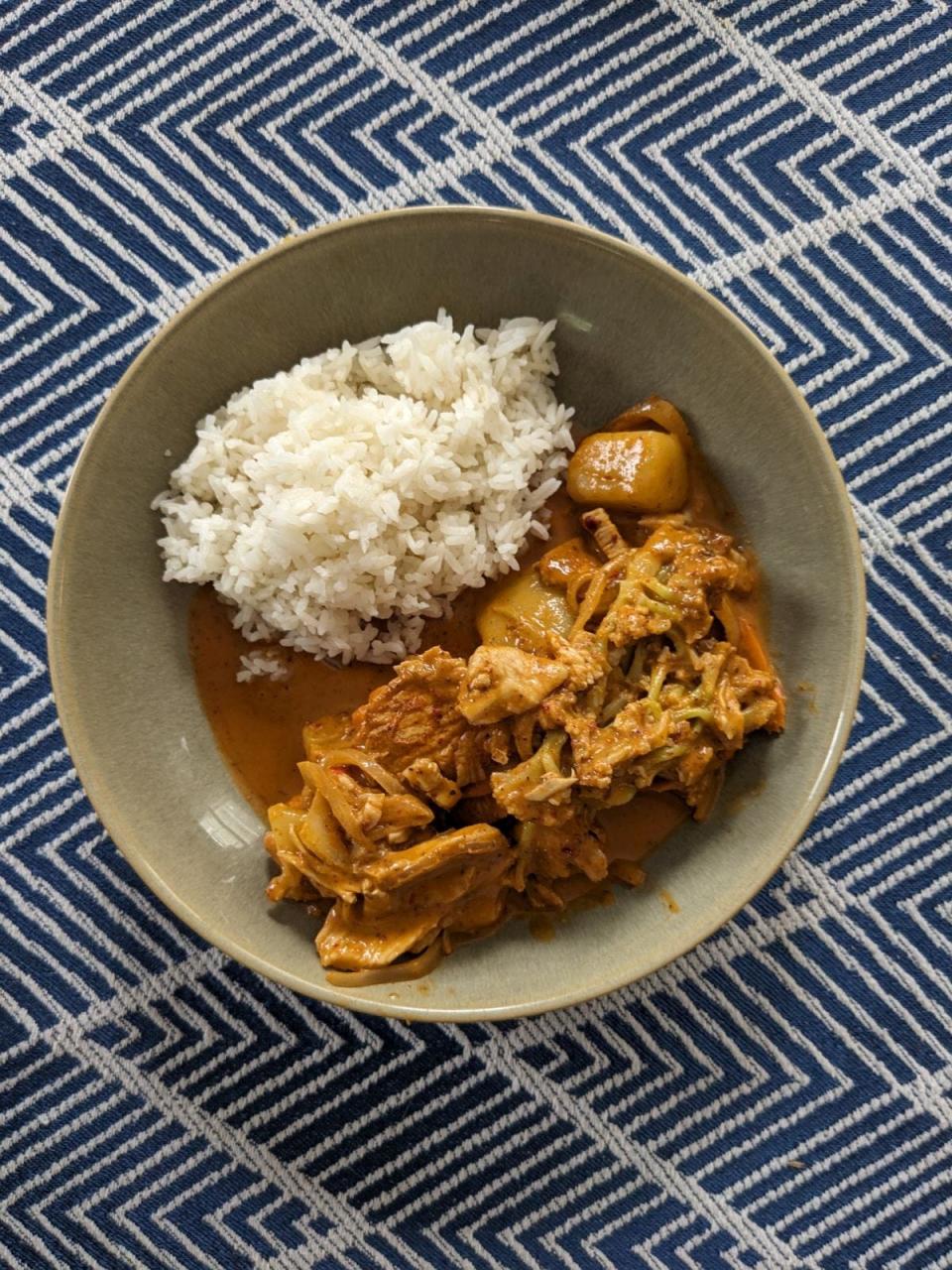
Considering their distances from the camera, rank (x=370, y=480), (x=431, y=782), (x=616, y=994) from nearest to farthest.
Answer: (x=431, y=782) < (x=370, y=480) < (x=616, y=994)

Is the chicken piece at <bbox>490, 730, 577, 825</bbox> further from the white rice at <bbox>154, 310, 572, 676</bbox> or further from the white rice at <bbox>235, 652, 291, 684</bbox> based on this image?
the white rice at <bbox>235, 652, 291, 684</bbox>

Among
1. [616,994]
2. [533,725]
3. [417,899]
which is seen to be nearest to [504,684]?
[533,725]

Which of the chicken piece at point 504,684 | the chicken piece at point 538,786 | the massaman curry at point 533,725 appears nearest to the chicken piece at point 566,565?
the massaman curry at point 533,725

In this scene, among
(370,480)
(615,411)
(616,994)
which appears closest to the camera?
(370,480)

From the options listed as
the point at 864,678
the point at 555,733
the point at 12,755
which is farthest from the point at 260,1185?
the point at 864,678

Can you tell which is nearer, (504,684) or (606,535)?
(504,684)

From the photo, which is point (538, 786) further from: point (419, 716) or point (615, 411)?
point (615, 411)

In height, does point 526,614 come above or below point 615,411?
below
